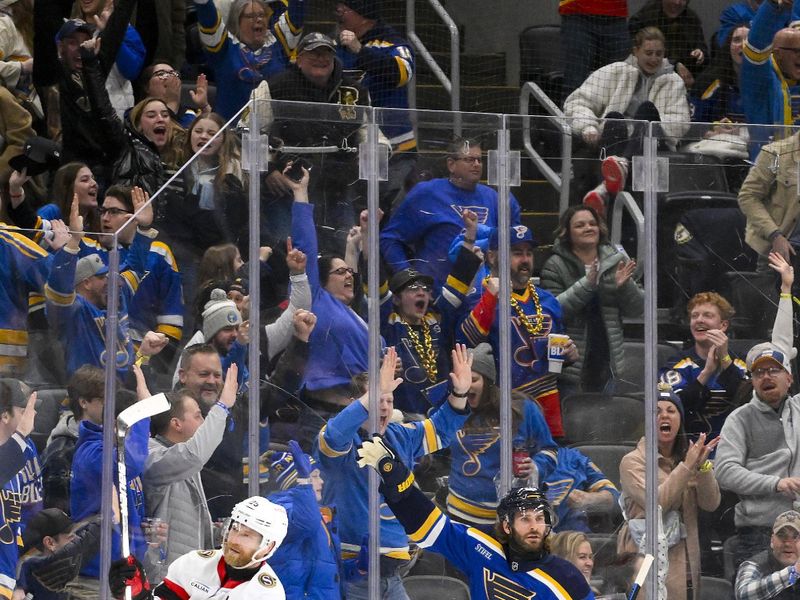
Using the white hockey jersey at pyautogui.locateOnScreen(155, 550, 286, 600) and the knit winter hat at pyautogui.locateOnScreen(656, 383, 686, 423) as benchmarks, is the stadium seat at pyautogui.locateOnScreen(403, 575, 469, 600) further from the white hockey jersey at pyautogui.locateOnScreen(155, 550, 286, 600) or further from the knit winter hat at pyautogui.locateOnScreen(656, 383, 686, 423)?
the knit winter hat at pyautogui.locateOnScreen(656, 383, 686, 423)

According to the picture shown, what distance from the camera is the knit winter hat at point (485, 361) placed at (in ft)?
19.4

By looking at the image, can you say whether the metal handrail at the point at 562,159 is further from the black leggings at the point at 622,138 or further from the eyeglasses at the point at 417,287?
the eyeglasses at the point at 417,287

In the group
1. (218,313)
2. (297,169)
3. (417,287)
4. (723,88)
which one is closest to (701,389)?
(417,287)

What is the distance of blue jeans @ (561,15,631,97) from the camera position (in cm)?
794

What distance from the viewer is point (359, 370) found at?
5.80 meters

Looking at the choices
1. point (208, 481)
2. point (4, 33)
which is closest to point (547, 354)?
point (208, 481)

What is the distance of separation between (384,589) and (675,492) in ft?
3.57

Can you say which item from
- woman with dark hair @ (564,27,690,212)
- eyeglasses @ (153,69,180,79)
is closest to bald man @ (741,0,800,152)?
woman with dark hair @ (564,27,690,212)

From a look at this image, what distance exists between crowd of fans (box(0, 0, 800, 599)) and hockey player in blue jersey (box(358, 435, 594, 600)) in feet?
0.04

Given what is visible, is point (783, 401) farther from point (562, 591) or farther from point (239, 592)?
point (239, 592)

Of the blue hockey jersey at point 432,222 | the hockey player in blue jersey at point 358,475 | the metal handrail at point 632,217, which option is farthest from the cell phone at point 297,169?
the metal handrail at point 632,217

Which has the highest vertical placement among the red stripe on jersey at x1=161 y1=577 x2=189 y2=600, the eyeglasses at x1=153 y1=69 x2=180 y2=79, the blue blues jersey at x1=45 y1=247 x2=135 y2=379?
the eyeglasses at x1=153 y1=69 x2=180 y2=79

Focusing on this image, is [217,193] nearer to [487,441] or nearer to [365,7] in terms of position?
[487,441]

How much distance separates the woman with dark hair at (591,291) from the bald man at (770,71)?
1789 millimetres
